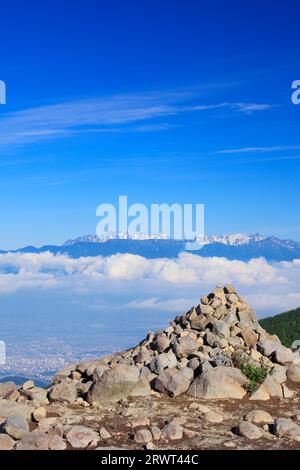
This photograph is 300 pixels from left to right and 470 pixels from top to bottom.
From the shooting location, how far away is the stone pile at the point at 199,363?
23.9 m

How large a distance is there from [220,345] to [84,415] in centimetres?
810

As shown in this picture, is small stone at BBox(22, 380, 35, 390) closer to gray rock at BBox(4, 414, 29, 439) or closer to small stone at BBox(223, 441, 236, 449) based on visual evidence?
gray rock at BBox(4, 414, 29, 439)

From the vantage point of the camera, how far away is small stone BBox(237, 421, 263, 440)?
19.5 meters

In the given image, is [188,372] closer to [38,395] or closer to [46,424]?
[38,395]

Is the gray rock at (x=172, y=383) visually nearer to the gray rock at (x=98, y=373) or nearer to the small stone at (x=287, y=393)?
the gray rock at (x=98, y=373)

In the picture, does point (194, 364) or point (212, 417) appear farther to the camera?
point (194, 364)

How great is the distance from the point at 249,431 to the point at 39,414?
7449mm

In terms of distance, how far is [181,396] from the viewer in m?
24.0

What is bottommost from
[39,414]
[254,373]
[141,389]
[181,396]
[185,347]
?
[39,414]

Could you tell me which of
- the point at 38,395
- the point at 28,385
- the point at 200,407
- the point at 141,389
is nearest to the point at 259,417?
the point at 200,407

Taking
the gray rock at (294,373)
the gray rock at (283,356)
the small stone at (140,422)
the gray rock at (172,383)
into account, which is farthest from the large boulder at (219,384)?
the small stone at (140,422)

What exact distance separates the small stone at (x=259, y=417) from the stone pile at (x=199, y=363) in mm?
2430
